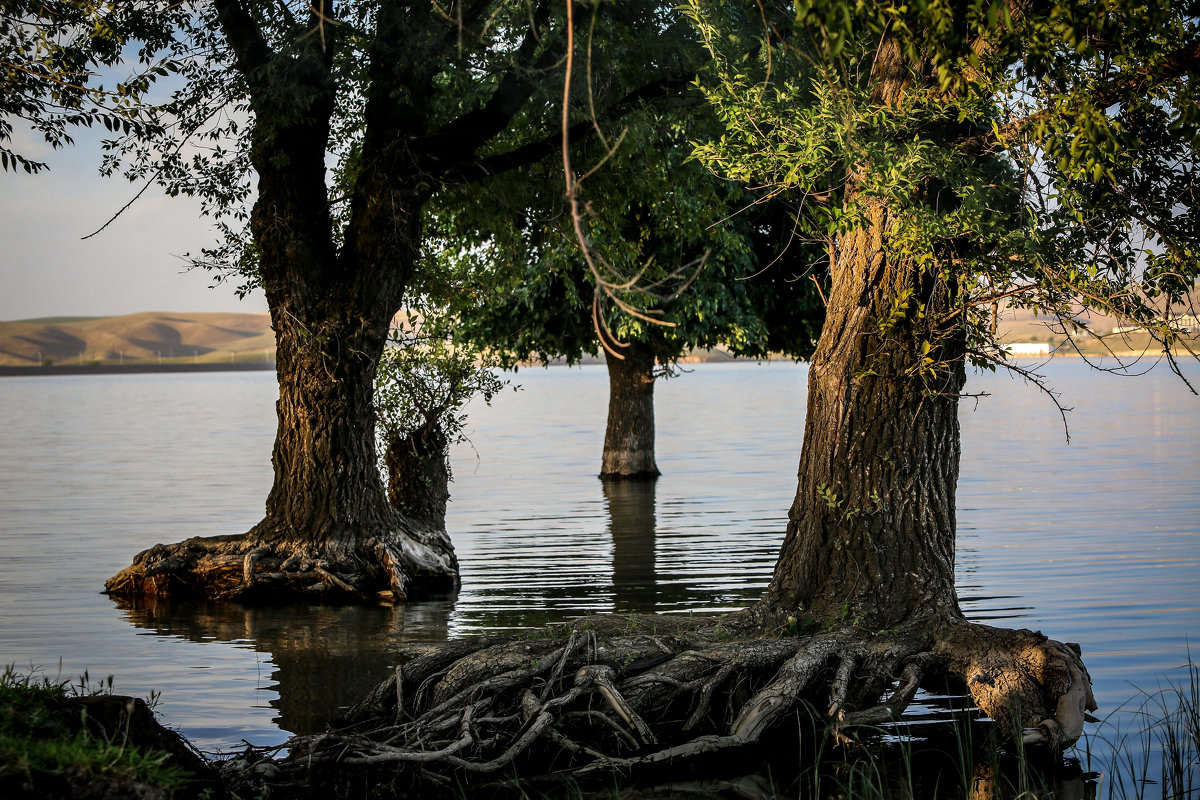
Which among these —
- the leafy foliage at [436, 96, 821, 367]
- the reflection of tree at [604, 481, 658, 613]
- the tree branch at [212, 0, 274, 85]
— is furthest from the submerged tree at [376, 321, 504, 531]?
the tree branch at [212, 0, 274, 85]

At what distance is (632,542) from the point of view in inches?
728

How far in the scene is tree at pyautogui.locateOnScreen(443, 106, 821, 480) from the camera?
53.4ft

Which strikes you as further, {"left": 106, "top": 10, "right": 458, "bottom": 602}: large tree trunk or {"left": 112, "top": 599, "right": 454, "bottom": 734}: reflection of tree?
{"left": 106, "top": 10, "right": 458, "bottom": 602}: large tree trunk

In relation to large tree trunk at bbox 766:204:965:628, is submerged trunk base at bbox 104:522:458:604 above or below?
below

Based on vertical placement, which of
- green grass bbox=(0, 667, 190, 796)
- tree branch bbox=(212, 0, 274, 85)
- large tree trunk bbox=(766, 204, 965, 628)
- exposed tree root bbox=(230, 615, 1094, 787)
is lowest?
exposed tree root bbox=(230, 615, 1094, 787)

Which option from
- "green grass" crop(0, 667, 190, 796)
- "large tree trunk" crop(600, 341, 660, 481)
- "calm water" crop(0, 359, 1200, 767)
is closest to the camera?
"green grass" crop(0, 667, 190, 796)

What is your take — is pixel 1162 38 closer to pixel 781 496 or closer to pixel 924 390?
pixel 924 390

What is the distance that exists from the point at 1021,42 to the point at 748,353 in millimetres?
18921

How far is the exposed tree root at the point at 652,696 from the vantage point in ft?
25.3

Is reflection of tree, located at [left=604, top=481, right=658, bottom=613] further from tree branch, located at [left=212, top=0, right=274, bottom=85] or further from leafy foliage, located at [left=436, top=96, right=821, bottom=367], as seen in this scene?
tree branch, located at [left=212, top=0, right=274, bottom=85]

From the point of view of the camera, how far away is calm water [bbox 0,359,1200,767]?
1099 centimetres

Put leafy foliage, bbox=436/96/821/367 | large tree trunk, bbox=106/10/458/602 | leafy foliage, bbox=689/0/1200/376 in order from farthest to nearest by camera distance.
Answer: leafy foliage, bbox=436/96/821/367
large tree trunk, bbox=106/10/458/602
leafy foliage, bbox=689/0/1200/376

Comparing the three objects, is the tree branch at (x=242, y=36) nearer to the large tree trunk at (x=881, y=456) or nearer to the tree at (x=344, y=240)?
the tree at (x=344, y=240)

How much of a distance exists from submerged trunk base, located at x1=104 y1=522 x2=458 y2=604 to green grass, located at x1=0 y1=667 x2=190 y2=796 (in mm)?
8073
